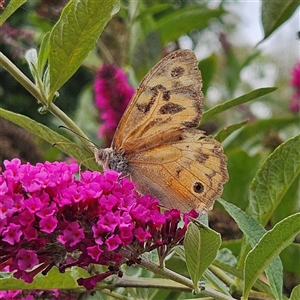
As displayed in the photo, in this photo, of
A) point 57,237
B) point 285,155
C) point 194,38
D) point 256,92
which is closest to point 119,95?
point 256,92

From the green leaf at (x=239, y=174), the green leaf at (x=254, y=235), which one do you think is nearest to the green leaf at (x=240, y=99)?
the green leaf at (x=254, y=235)

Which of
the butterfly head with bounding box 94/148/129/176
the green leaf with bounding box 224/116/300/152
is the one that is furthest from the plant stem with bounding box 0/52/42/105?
the green leaf with bounding box 224/116/300/152

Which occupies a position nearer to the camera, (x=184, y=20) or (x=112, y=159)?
(x=112, y=159)

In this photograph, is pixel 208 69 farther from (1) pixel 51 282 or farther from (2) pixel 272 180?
(1) pixel 51 282

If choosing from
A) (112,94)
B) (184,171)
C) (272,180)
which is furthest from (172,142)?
(112,94)

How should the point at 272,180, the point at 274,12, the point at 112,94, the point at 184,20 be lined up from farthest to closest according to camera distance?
the point at 184,20
the point at 112,94
the point at 274,12
the point at 272,180

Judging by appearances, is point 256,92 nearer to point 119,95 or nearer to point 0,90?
point 119,95

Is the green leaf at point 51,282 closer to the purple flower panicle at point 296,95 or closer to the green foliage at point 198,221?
the green foliage at point 198,221
